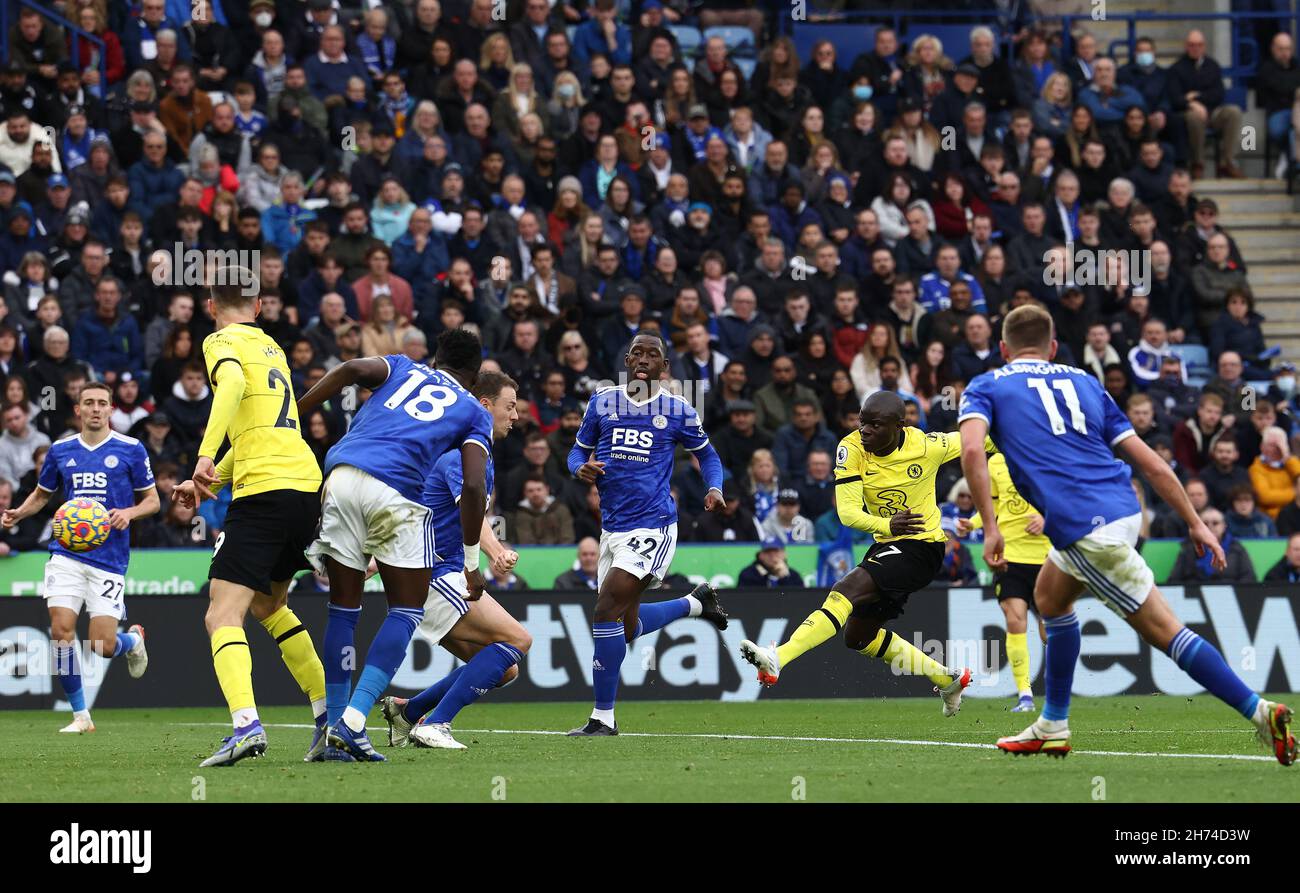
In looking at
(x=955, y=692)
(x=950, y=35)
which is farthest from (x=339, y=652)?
(x=950, y=35)

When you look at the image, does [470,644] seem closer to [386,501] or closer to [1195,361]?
[386,501]

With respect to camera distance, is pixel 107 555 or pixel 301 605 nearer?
pixel 107 555

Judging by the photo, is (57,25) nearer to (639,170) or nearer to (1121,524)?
(639,170)

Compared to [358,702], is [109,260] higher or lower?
higher

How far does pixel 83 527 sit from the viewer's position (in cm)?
1468

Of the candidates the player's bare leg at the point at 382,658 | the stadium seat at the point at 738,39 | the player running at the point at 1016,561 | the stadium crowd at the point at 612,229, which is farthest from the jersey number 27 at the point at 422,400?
the stadium seat at the point at 738,39

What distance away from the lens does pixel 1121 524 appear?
30.2ft

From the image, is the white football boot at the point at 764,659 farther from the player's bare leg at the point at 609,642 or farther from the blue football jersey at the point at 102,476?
the blue football jersey at the point at 102,476

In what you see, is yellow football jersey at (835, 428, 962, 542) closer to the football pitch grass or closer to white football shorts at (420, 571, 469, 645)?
the football pitch grass

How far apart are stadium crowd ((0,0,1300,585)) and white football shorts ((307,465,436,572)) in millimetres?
→ 8839

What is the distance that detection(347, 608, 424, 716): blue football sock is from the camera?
9.73m

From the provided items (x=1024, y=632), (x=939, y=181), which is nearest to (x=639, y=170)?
(x=939, y=181)

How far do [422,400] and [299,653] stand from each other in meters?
1.65

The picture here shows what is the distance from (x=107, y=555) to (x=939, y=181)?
486 inches
